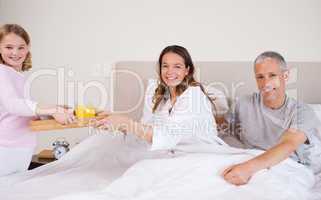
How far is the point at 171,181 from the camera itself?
1.30 metres

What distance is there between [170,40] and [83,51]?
2.12 ft

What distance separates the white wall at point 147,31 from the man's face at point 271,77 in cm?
53

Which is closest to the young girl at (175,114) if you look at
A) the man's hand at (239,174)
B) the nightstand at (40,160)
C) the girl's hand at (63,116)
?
the girl's hand at (63,116)

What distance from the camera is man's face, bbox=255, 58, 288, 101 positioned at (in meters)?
1.73

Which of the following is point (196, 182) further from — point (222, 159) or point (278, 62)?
point (278, 62)

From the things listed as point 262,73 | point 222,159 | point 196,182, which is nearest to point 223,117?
point 262,73

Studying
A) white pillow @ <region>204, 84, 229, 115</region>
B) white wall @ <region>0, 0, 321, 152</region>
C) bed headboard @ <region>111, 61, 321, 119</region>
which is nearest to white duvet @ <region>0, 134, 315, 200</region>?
white pillow @ <region>204, 84, 229, 115</region>

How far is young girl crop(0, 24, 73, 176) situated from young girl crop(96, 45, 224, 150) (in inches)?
10.5

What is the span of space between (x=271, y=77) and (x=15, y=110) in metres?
1.13

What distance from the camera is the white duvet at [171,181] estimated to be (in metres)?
1.24

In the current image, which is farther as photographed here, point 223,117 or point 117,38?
point 117,38

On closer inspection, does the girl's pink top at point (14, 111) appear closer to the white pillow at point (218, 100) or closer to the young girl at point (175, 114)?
the young girl at point (175, 114)

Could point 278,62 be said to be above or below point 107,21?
below

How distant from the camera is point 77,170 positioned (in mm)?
1655
